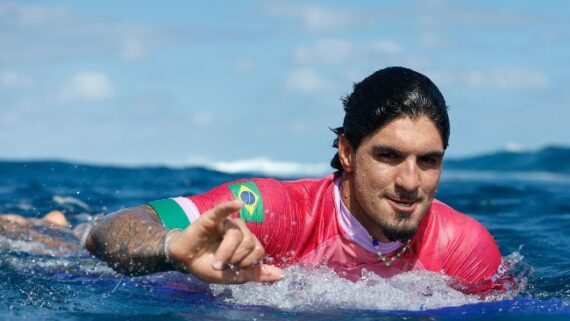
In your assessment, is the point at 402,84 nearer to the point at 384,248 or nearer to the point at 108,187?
the point at 384,248

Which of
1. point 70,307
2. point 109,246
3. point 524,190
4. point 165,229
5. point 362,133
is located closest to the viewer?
point 165,229

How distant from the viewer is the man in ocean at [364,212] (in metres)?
4.50

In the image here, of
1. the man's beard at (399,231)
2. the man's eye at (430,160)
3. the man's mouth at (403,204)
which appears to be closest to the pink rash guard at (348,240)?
the man's beard at (399,231)

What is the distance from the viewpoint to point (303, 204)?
17.3ft

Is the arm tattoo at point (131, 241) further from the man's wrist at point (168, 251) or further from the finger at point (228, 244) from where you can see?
the finger at point (228, 244)

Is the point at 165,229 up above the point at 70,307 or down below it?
above

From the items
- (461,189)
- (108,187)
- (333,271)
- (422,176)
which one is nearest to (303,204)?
(333,271)

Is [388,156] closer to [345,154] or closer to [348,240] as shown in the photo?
[345,154]

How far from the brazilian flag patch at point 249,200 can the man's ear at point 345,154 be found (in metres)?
0.60

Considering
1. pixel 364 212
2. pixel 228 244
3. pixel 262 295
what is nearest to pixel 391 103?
pixel 364 212

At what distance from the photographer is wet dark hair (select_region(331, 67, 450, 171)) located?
4926mm

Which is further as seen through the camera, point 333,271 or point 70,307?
point 333,271

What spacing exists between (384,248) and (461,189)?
1071 cm

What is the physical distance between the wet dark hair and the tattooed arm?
142 centimetres
